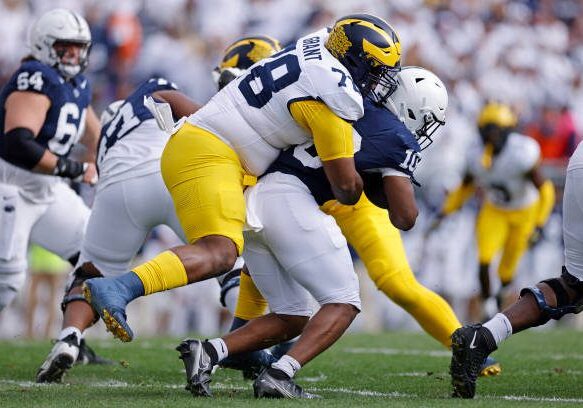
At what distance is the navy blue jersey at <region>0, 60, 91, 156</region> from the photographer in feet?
19.5

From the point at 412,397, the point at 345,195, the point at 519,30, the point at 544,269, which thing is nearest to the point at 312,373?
the point at 412,397

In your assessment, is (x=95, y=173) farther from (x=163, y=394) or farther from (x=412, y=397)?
(x=412, y=397)

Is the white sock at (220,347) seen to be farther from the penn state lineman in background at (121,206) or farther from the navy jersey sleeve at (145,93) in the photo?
the navy jersey sleeve at (145,93)

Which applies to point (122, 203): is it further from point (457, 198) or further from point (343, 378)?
point (457, 198)

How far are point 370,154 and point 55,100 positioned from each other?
7.02 ft

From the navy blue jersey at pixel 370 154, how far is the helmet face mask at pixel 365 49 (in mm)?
132

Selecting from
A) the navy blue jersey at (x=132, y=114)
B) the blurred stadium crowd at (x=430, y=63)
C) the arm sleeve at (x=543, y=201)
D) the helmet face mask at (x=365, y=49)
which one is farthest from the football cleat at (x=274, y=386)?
the blurred stadium crowd at (x=430, y=63)

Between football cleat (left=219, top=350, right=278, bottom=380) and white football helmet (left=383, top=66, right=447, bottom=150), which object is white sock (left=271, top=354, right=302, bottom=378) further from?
white football helmet (left=383, top=66, right=447, bottom=150)

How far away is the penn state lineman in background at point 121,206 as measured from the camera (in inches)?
211

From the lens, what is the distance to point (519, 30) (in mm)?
14203

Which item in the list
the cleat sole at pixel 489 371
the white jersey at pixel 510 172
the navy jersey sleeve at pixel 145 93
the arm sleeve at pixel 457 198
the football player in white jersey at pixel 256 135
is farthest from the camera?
the arm sleeve at pixel 457 198

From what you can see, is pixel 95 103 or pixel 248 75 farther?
pixel 95 103

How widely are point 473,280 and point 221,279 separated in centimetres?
580

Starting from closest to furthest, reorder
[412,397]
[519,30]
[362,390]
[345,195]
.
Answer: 1. [345,195]
2. [412,397]
3. [362,390]
4. [519,30]
